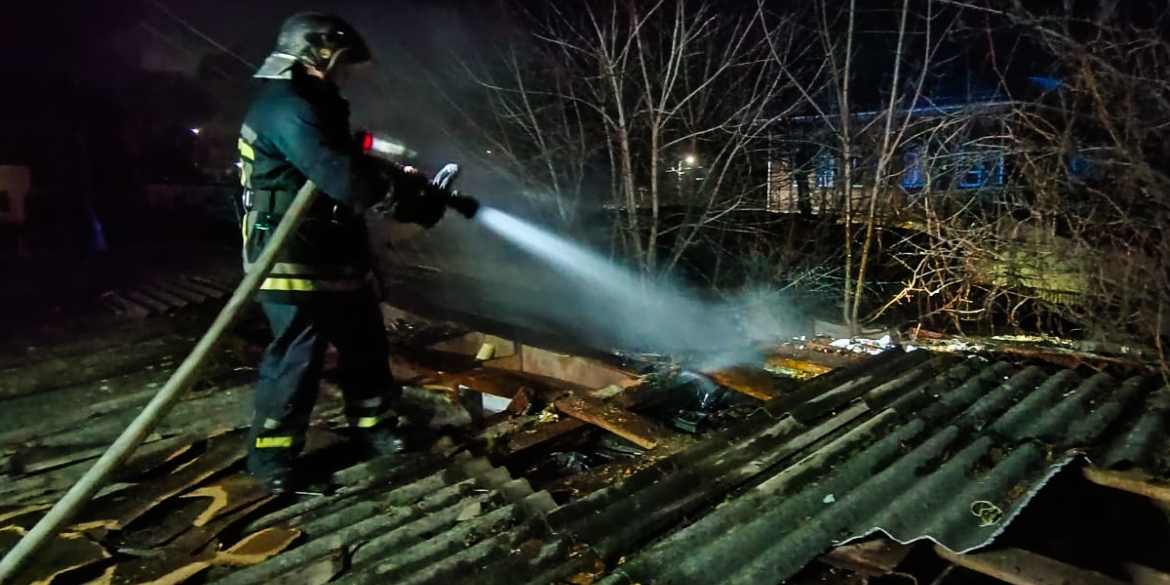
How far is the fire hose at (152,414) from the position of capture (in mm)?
2355

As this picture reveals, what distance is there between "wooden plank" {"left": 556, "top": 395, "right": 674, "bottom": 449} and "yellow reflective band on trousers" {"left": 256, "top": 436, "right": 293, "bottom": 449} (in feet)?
4.65

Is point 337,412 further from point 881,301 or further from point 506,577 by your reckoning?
point 881,301

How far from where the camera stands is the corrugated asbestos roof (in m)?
2.42

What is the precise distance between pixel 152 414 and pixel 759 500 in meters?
2.13

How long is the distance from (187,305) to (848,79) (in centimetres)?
588

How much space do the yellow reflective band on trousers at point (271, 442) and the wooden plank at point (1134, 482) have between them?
322 centimetres

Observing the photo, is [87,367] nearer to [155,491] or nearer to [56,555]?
[155,491]

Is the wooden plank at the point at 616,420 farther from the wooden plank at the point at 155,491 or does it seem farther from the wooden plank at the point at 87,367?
the wooden plank at the point at 87,367

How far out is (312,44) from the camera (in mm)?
2979

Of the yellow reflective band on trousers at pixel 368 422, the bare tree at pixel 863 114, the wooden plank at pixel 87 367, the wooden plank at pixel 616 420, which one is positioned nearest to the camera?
the yellow reflective band on trousers at pixel 368 422

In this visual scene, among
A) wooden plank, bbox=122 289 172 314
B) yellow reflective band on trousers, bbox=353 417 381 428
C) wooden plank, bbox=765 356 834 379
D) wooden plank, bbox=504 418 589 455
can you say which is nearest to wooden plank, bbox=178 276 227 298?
wooden plank, bbox=122 289 172 314

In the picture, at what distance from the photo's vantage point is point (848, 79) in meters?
6.16

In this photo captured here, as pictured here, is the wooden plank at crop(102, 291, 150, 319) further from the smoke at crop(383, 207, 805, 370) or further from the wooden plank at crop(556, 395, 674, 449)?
the wooden plank at crop(556, 395, 674, 449)

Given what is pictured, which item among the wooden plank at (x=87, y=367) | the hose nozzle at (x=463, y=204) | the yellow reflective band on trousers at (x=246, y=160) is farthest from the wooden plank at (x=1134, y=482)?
the wooden plank at (x=87, y=367)
